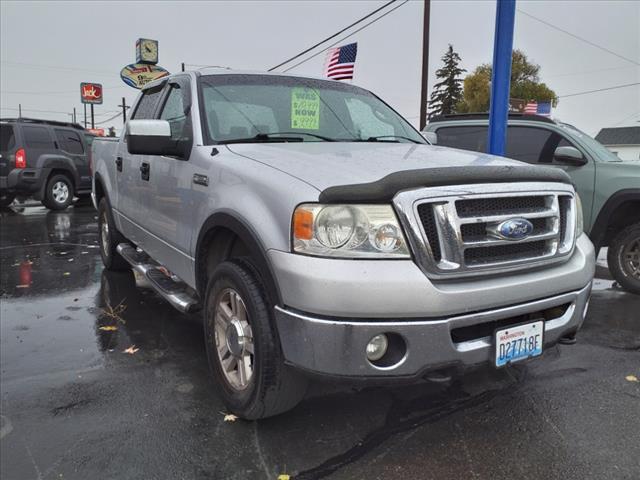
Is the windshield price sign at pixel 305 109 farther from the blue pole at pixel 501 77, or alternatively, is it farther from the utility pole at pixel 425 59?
the utility pole at pixel 425 59

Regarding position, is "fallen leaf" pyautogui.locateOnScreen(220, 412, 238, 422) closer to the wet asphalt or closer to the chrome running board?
the wet asphalt

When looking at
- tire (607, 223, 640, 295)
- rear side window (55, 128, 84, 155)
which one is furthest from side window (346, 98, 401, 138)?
rear side window (55, 128, 84, 155)

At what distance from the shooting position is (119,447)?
2691mm

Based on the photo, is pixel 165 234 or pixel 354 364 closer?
pixel 354 364

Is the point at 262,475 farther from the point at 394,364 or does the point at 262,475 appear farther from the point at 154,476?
the point at 394,364

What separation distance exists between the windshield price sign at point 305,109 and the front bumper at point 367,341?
65.7 inches

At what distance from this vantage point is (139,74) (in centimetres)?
2248

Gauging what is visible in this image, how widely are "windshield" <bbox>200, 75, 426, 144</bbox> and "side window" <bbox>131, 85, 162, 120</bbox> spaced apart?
46.6 inches

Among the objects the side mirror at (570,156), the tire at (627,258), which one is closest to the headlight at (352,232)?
the side mirror at (570,156)

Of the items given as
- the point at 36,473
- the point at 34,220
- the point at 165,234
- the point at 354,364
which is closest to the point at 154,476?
the point at 36,473

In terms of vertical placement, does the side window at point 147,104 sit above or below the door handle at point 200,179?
above

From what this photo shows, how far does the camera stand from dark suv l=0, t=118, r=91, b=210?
1223cm

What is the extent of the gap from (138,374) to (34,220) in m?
9.34

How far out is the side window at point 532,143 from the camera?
20.7 ft
